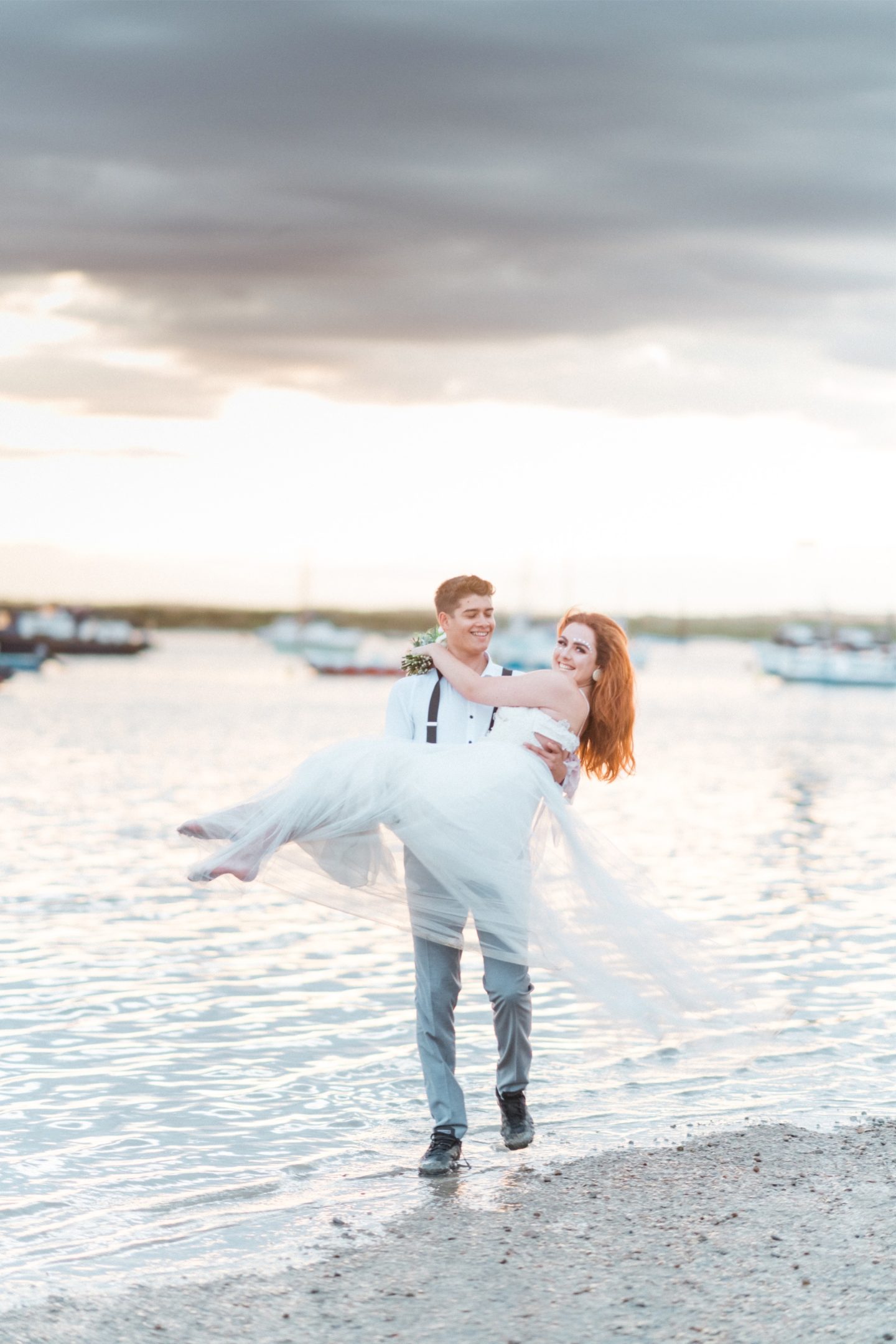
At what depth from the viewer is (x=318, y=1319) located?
16.1ft

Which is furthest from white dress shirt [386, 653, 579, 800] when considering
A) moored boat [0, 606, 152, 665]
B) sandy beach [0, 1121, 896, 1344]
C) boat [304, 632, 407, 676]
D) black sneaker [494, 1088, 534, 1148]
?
moored boat [0, 606, 152, 665]

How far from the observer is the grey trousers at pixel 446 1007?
6.45 m

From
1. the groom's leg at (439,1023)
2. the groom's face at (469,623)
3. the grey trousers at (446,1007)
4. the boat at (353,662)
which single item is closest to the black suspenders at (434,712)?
the groom's face at (469,623)

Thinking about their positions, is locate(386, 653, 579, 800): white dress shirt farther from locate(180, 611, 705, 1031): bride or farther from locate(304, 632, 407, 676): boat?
locate(304, 632, 407, 676): boat

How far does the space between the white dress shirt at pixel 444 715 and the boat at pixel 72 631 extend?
116 metres

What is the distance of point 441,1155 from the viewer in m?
6.56

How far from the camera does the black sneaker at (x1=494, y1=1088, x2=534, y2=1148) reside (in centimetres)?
678

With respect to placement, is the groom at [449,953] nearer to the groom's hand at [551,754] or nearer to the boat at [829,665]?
the groom's hand at [551,754]

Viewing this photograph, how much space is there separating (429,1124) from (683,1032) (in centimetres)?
174

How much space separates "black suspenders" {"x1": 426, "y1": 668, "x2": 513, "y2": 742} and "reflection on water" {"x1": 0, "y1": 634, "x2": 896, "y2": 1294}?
1.11 metres

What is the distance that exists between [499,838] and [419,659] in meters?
0.83

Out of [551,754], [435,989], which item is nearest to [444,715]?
[551,754]

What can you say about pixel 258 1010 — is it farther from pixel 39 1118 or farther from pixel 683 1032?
pixel 683 1032

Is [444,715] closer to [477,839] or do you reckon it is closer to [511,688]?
[511,688]
